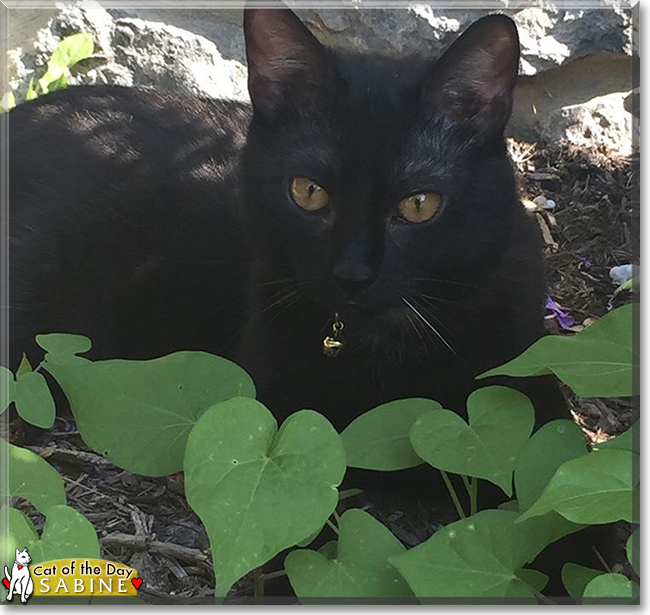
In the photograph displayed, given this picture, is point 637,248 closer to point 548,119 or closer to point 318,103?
point 548,119

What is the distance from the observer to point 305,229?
1561 millimetres

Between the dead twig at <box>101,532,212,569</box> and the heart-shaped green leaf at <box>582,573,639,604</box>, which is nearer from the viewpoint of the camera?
the heart-shaped green leaf at <box>582,573,639,604</box>

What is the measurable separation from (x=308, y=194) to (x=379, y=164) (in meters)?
0.13

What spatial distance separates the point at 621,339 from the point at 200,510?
60 centimetres

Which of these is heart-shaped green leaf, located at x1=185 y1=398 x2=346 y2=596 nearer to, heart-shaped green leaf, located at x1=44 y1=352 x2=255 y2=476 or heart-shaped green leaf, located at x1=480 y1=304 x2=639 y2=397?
heart-shaped green leaf, located at x1=44 y1=352 x2=255 y2=476

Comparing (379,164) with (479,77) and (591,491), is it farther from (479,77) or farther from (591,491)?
(591,491)

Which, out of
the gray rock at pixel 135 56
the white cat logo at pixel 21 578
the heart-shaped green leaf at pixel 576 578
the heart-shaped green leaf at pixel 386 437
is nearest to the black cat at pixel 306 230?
the heart-shaped green leaf at pixel 576 578

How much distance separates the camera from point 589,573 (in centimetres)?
130

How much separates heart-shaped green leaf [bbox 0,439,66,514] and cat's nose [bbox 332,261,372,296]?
1.64ft

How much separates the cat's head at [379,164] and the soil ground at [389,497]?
412 mm

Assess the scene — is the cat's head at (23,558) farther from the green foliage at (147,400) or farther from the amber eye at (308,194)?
the amber eye at (308,194)

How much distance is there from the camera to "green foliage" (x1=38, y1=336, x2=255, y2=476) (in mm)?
1327

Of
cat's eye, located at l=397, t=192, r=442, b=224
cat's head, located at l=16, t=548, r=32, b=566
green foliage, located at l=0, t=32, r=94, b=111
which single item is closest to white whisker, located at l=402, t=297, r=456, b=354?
cat's eye, located at l=397, t=192, r=442, b=224

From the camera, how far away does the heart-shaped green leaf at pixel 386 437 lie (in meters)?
1.31
